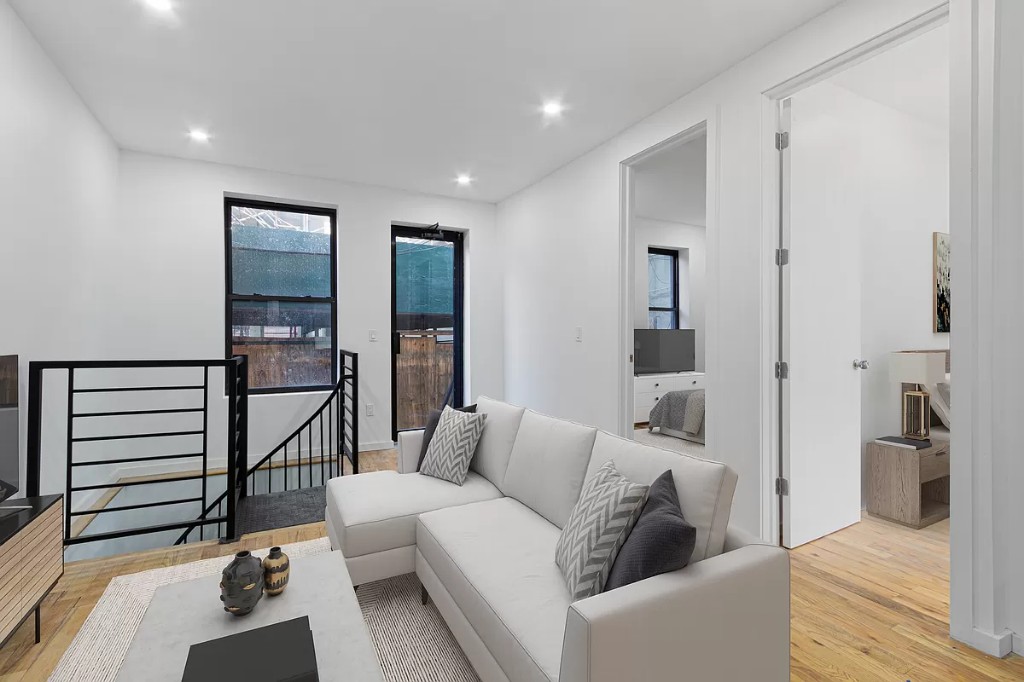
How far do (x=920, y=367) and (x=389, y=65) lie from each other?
3.62 meters

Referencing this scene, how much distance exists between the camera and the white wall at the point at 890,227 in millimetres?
3214

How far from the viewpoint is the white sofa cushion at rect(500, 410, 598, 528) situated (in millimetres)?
1992

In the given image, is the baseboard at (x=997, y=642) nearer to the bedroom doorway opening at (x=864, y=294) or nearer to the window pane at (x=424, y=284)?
the bedroom doorway opening at (x=864, y=294)

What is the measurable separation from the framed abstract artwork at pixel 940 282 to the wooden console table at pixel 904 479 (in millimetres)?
1030

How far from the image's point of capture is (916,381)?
2979 millimetres

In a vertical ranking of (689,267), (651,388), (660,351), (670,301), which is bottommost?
(651,388)

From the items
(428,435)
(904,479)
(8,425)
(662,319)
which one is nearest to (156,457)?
(8,425)

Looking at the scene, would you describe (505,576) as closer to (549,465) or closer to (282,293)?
(549,465)

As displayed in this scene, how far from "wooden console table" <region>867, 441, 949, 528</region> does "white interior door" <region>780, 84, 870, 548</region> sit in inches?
8.5

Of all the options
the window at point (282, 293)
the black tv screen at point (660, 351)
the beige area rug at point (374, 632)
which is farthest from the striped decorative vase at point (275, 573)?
the black tv screen at point (660, 351)

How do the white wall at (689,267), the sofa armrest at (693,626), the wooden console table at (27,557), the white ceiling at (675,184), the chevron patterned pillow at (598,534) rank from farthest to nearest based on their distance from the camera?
1. the white wall at (689,267)
2. the white ceiling at (675,184)
3. the wooden console table at (27,557)
4. the chevron patterned pillow at (598,534)
5. the sofa armrest at (693,626)

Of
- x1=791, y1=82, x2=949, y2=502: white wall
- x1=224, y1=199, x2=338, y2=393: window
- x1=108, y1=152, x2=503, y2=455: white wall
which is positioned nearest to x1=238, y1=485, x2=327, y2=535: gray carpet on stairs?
x1=108, y1=152, x2=503, y2=455: white wall

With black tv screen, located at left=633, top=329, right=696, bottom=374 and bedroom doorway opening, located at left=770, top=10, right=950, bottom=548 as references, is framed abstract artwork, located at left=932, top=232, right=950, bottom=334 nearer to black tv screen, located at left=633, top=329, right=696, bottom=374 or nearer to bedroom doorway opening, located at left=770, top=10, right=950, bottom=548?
bedroom doorway opening, located at left=770, top=10, right=950, bottom=548

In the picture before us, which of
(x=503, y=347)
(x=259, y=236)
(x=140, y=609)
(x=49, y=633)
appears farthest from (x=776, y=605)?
(x=259, y=236)
